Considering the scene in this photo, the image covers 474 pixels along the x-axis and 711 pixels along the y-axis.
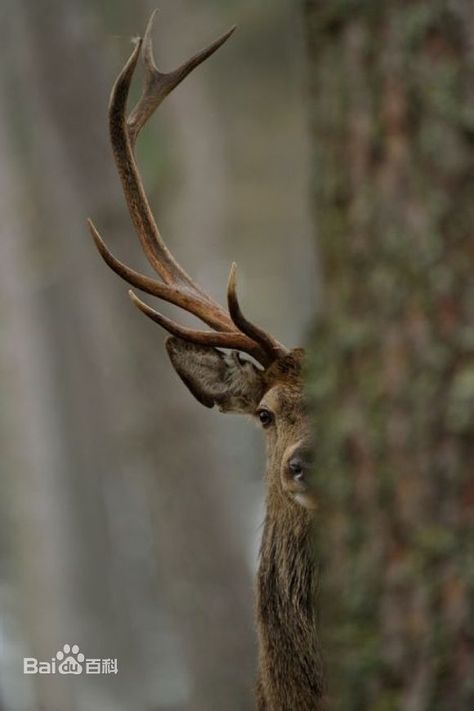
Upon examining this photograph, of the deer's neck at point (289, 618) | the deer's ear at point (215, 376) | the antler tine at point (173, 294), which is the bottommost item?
the deer's neck at point (289, 618)

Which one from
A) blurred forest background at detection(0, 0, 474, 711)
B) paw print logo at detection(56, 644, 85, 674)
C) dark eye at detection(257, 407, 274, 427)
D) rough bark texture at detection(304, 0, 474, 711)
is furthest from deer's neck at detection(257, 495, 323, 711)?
paw print logo at detection(56, 644, 85, 674)

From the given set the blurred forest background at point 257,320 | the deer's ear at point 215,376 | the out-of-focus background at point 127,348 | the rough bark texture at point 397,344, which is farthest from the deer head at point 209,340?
the rough bark texture at point 397,344

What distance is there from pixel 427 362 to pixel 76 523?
16.0m

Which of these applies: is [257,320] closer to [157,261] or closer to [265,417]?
[157,261]

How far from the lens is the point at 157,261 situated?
6332 mm

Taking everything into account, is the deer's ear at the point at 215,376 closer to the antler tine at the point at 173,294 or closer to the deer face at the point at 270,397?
the deer face at the point at 270,397

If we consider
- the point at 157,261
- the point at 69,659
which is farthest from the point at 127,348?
the point at 157,261

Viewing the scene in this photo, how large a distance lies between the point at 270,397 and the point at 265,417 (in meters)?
0.08

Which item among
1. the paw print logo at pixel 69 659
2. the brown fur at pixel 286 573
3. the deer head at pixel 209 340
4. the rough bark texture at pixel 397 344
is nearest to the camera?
the rough bark texture at pixel 397 344

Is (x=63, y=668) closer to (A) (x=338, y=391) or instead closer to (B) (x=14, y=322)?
(B) (x=14, y=322)

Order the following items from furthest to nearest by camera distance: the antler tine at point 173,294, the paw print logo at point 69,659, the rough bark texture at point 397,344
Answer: the paw print logo at point 69,659, the antler tine at point 173,294, the rough bark texture at point 397,344

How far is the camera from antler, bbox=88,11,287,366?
19.5 ft

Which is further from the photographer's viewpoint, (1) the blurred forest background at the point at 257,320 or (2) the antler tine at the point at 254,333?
(2) the antler tine at the point at 254,333

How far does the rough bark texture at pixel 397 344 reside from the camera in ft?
9.58
